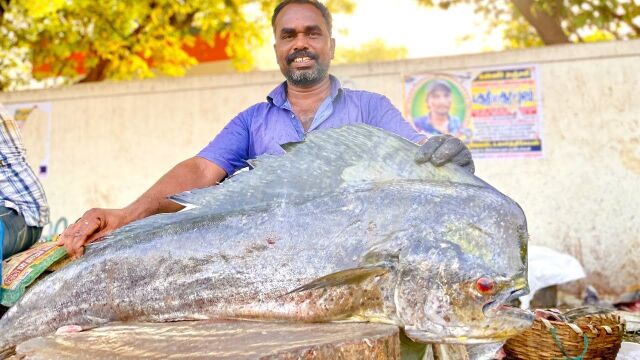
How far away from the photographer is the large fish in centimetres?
169

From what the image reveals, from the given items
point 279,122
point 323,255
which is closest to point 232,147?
point 279,122

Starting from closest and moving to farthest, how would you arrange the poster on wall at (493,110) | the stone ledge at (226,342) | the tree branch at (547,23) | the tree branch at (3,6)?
the stone ledge at (226,342) → the poster on wall at (493,110) → the tree branch at (547,23) → the tree branch at (3,6)

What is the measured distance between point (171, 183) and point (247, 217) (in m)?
0.69

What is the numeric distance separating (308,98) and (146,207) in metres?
0.86

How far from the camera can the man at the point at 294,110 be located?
2678 millimetres

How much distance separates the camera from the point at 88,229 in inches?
85.7

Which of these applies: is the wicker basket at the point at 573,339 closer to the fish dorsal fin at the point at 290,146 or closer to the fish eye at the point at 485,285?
the fish eye at the point at 485,285

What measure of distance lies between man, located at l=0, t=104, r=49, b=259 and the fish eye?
184cm

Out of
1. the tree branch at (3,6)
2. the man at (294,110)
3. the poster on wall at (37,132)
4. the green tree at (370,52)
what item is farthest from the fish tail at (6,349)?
the green tree at (370,52)

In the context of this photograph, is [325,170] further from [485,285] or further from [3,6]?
[3,6]

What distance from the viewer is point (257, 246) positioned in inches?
73.8

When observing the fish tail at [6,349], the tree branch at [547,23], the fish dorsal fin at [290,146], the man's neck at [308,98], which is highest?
the tree branch at [547,23]

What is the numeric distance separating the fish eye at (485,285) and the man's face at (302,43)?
4.40 feet

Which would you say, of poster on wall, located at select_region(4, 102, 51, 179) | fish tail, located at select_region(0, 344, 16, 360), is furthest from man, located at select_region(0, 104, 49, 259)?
poster on wall, located at select_region(4, 102, 51, 179)
